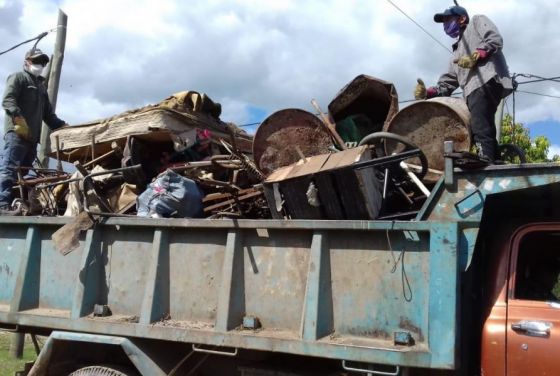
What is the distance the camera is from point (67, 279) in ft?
14.2

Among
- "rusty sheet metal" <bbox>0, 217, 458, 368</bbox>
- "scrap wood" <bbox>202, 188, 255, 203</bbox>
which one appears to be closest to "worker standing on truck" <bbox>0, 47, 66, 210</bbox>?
"rusty sheet metal" <bbox>0, 217, 458, 368</bbox>

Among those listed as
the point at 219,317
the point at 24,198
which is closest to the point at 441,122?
the point at 219,317

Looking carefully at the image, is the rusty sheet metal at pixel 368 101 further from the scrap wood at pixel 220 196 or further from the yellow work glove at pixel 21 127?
the yellow work glove at pixel 21 127

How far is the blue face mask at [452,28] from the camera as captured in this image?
5.02 metres

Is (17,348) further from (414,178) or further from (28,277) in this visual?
(414,178)

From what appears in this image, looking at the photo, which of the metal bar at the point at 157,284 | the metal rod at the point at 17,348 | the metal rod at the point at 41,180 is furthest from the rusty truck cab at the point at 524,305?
the metal rod at the point at 17,348

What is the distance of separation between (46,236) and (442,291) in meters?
2.92

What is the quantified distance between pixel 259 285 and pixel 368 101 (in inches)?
78.2

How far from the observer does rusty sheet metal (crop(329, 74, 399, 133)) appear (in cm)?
469

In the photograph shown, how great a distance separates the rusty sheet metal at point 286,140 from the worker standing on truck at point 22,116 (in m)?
2.54

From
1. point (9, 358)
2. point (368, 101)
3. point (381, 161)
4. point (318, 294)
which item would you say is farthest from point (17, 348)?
point (381, 161)

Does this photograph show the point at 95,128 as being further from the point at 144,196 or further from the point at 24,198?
the point at 144,196

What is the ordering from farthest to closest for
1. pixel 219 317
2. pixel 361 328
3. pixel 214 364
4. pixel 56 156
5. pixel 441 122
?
pixel 56 156
pixel 441 122
pixel 214 364
pixel 219 317
pixel 361 328

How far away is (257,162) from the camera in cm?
457
